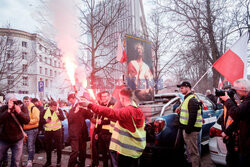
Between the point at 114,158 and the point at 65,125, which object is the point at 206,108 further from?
the point at 65,125

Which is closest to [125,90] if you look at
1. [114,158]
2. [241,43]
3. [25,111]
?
[114,158]

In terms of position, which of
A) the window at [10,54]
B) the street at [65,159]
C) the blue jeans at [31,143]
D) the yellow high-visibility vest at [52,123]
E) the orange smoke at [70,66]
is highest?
the window at [10,54]

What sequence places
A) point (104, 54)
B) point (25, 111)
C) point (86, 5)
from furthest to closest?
point (104, 54) < point (86, 5) < point (25, 111)

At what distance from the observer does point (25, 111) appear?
467 cm

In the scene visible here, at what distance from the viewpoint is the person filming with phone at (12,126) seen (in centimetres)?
427

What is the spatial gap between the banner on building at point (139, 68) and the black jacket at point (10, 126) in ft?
14.9

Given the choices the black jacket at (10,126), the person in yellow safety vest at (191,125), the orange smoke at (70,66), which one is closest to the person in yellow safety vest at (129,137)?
the orange smoke at (70,66)

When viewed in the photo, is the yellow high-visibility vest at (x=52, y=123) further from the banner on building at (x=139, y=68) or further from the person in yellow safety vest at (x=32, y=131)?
the banner on building at (x=139, y=68)

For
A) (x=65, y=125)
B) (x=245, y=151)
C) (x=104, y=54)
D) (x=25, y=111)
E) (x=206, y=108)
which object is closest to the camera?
(x=245, y=151)

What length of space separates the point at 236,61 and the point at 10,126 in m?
5.97

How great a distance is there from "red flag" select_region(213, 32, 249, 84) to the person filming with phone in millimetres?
5378

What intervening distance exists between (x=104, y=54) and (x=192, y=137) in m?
6.20

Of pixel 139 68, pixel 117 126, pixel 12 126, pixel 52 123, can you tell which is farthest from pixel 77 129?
pixel 139 68

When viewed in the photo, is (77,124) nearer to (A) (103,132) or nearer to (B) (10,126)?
(A) (103,132)
